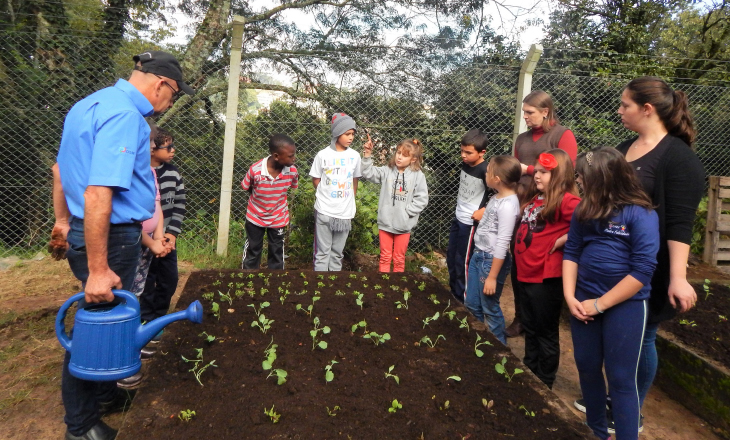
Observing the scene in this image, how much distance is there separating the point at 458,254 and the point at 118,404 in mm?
2927

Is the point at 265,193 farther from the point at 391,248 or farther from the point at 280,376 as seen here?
the point at 280,376

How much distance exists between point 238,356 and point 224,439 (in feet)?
2.54

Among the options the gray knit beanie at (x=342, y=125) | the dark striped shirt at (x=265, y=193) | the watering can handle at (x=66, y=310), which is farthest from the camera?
the dark striped shirt at (x=265, y=193)

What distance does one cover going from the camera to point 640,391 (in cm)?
259

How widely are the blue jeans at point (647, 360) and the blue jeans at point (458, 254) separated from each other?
6.31 ft

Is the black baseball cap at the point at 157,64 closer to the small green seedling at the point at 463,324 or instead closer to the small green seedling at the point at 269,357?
the small green seedling at the point at 269,357

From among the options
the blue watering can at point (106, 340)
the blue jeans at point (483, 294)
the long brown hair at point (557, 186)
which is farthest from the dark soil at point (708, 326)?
the blue watering can at point (106, 340)

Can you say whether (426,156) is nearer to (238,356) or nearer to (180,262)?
(180,262)

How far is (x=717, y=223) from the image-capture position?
6816mm

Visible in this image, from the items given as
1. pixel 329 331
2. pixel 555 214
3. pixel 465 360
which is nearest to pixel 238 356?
pixel 329 331

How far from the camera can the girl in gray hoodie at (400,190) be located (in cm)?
465

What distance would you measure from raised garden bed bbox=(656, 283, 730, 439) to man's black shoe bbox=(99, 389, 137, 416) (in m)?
3.47

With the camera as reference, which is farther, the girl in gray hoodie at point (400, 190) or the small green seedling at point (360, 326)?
the girl in gray hoodie at point (400, 190)

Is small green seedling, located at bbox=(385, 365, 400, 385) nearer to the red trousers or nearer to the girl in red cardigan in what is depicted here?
the girl in red cardigan
